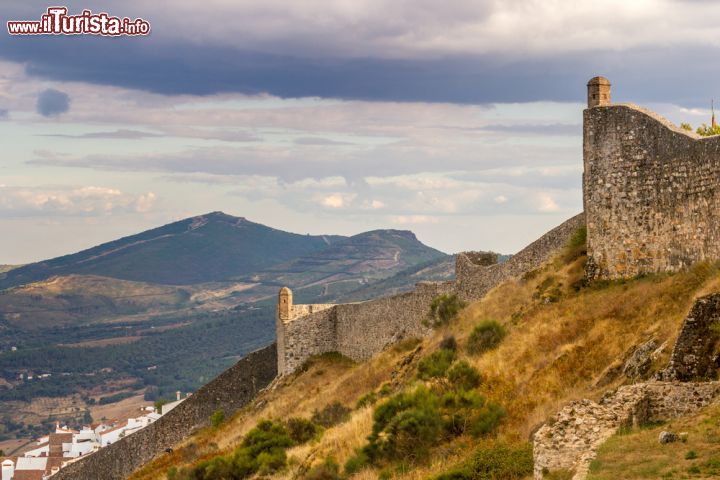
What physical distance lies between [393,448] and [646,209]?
6.83 metres

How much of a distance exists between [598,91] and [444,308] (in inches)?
414

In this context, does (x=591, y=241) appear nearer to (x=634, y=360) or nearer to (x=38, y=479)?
(x=634, y=360)

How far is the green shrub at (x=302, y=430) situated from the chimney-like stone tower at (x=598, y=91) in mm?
10506

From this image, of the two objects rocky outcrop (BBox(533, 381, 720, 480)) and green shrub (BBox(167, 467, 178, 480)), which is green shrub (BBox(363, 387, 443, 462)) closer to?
rocky outcrop (BBox(533, 381, 720, 480))

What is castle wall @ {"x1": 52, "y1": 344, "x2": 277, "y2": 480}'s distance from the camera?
46688 mm

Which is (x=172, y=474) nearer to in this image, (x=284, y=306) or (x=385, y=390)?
(x=385, y=390)

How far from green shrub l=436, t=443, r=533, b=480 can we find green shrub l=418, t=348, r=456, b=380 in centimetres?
699

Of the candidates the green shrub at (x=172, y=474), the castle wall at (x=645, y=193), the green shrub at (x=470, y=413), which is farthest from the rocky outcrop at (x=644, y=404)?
the green shrub at (x=172, y=474)

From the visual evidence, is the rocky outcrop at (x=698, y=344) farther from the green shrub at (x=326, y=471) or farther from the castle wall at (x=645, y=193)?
the green shrub at (x=326, y=471)

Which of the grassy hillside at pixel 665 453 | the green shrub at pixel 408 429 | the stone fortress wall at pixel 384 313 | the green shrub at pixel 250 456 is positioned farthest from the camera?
the stone fortress wall at pixel 384 313

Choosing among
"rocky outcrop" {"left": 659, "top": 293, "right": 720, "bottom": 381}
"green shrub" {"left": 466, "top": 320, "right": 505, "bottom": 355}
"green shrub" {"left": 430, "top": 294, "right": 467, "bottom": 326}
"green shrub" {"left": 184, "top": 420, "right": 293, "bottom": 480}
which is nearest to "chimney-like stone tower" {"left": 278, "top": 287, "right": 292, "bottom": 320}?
"green shrub" {"left": 430, "top": 294, "right": 467, "bottom": 326}

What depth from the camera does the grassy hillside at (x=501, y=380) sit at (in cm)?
1802

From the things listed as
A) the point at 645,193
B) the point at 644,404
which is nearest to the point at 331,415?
the point at 645,193

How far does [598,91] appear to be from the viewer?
25359 mm
